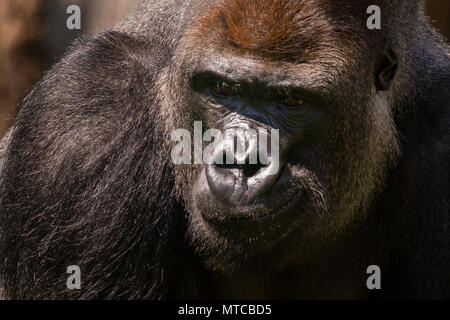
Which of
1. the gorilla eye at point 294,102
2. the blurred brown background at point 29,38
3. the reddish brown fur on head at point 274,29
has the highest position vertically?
the blurred brown background at point 29,38

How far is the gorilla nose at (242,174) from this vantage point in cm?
469

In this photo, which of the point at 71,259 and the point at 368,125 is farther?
the point at 71,259

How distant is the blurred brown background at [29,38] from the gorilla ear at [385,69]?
19.0ft

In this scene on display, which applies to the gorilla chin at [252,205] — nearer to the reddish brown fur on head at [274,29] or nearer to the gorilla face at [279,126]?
the gorilla face at [279,126]

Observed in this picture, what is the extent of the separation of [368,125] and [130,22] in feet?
9.07

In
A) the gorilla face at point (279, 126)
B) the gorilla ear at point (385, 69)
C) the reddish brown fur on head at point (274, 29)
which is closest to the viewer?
the gorilla face at point (279, 126)

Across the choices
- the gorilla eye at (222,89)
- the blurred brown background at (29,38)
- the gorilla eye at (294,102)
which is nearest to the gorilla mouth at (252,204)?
the gorilla eye at (294,102)

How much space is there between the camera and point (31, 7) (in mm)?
10664

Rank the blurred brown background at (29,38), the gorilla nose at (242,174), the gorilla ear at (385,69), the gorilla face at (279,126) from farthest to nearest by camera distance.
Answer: the blurred brown background at (29,38) → the gorilla ear at (385,69) → the gorilla face at (279,126) → the gorilla nose at (242,174)

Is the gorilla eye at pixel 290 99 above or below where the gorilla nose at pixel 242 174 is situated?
above

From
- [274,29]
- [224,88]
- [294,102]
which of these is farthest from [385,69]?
[224,88]
